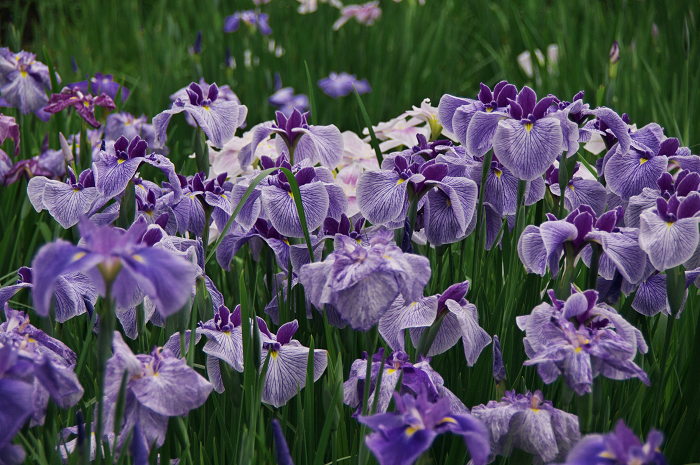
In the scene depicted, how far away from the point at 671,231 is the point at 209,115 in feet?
3.51

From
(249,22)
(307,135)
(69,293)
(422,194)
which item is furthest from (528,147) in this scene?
(249,22)

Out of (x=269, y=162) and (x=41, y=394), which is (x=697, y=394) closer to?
(x=269, y=162)

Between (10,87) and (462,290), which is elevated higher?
(10,87)

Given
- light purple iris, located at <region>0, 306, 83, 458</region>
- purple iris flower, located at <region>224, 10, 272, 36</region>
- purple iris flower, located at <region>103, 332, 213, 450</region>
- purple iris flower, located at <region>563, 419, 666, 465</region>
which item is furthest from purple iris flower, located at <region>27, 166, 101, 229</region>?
purple iris flower, located at <region>224, 10, 272, 36</region>

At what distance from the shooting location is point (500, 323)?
Result: 4.25ft

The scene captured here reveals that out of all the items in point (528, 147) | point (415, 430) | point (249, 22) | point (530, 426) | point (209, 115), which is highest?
point (249, 22)

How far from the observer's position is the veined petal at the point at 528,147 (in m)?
1.14

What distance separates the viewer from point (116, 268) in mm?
701

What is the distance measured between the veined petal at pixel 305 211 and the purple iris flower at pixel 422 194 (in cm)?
8

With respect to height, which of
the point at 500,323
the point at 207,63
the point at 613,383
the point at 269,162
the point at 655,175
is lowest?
the point at 613,383

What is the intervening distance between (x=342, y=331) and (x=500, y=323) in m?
0.36

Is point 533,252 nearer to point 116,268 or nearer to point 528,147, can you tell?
point 528,147

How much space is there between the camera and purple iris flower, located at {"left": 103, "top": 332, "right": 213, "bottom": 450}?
2.74 ft

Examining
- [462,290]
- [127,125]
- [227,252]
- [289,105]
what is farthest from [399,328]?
[289,105]
